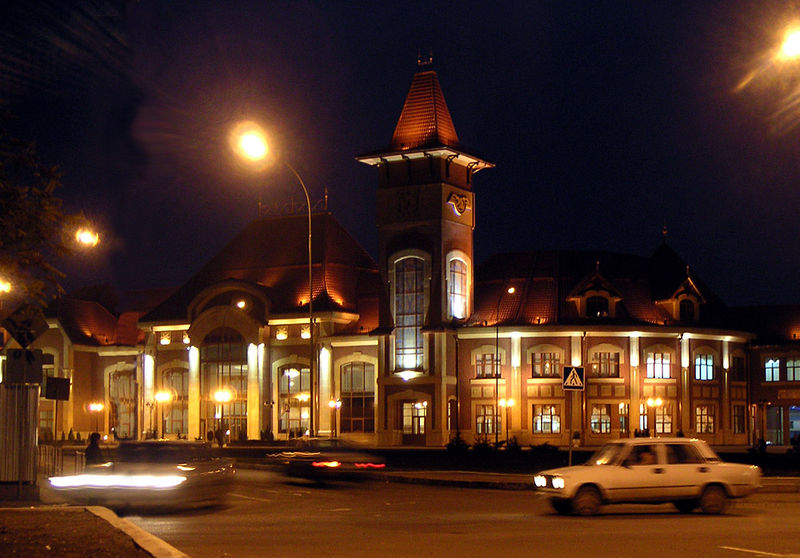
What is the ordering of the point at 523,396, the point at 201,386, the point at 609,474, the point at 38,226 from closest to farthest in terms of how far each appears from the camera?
the point at 38,226 → the point at 609,474 → the point at 523,396 → the point at 201,386

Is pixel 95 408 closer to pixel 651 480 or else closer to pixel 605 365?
pixel 605 365

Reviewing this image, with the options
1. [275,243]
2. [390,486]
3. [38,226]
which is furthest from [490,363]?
[38,226]

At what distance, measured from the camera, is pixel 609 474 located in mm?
22297

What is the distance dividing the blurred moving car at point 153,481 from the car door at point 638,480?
8.46 meters

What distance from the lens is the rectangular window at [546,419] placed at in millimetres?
72125

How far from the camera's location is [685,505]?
22844 millimetres

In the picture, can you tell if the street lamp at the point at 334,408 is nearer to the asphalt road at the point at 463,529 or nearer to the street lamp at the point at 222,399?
the street lamp at the point at 222,399

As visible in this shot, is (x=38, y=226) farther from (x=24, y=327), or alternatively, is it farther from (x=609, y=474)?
(x=609, y=474)

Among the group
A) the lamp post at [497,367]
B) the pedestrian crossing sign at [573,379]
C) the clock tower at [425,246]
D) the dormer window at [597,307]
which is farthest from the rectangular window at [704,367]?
the pedestrian crossing sign at [573,379]

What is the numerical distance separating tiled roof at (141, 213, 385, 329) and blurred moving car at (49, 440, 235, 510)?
168 ft

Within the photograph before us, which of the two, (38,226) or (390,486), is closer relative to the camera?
(38,226)

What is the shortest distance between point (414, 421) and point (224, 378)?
14458mm

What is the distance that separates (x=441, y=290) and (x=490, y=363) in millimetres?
5431

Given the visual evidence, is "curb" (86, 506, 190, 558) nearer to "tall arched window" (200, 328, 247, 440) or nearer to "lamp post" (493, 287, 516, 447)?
"lamp post" (493, 287, 516, 447)
